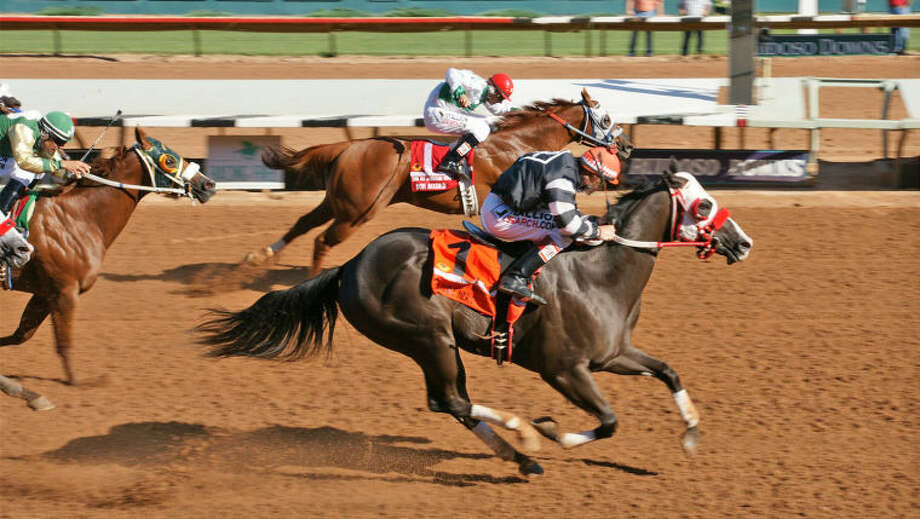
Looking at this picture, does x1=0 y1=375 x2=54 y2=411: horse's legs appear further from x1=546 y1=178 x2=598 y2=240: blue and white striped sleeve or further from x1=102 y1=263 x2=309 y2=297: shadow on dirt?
x1=546 y1=178 x2=598 y2=240: blue and white striped sleeve

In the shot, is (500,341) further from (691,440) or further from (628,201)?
(691,440)

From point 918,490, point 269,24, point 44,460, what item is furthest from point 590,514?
point 269,24

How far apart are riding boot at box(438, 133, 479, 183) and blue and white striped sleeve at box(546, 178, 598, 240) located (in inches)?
138

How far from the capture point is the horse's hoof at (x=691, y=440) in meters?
5.75

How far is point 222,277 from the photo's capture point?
927cm

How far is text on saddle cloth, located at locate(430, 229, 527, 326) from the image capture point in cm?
547

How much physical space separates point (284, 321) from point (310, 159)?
3535 mm

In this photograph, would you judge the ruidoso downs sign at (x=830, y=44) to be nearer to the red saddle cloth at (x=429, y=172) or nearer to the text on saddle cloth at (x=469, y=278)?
the red saddle cloth at (x=429, y=172)

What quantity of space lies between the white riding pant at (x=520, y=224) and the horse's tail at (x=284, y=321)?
95 cm

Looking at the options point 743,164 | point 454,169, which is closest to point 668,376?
point 454,169

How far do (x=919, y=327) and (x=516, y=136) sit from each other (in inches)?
148

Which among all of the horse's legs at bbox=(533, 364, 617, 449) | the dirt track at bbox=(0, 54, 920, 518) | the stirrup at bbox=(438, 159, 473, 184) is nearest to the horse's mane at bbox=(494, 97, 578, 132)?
the stirrup at bbox=(438, 159, 473, 184)

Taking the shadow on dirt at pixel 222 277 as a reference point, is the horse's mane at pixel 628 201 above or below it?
above

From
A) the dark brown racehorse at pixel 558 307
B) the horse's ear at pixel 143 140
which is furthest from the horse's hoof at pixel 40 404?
the dark brown racehorse at pixel 558 307
